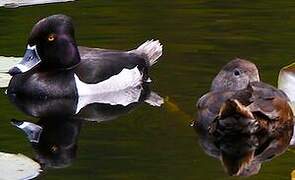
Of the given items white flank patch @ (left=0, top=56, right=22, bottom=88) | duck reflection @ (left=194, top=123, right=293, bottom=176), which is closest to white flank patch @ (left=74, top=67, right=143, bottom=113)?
white flank patch @ (left=0, top=56, right=22, bottom=88)

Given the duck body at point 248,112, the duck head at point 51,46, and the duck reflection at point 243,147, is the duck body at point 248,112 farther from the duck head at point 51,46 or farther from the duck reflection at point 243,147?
the duck head at point 51,46

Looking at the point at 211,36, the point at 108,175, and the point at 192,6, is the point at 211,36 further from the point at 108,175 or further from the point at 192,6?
the point at 108,175

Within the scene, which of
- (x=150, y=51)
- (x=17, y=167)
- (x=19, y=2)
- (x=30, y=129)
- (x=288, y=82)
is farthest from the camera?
(x=19, y=2)

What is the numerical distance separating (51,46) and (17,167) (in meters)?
3.60

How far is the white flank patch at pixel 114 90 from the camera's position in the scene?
1175cm

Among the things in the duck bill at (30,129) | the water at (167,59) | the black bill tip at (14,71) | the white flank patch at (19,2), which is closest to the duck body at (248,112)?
the water at (167,59)

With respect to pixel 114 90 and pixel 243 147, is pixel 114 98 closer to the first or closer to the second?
pixel 114 90

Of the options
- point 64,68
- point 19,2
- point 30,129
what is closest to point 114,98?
point 64,68

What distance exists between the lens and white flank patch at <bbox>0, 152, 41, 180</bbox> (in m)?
Answer: 8.57

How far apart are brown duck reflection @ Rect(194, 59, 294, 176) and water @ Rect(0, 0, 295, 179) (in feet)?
0.54

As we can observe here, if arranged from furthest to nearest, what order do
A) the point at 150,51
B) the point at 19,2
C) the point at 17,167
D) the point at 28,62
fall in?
the point at 19,2
the point at 150,51
the point at 28,62
the point at 17,167

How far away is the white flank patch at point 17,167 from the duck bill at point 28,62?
2.82m

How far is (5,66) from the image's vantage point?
12219 mm

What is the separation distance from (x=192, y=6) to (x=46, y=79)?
11.4 ft
